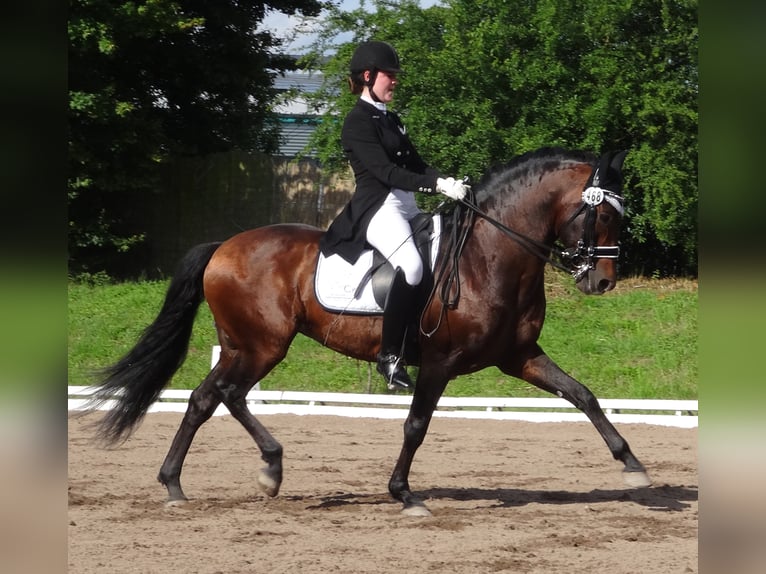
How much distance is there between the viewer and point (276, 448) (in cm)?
584

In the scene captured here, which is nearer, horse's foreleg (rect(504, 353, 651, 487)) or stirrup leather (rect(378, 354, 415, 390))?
horse's foreleg (rect(504, 353, 651, 487))

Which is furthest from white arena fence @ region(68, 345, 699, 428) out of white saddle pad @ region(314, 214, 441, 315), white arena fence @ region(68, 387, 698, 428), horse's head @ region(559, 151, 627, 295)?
horse's head @ region(559, 151, 627, 295)

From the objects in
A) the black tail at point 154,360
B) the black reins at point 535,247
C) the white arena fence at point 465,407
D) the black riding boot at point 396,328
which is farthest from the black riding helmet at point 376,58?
the white arena fence at point 465,407

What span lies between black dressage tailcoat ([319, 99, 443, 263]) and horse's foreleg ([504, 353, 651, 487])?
44.8 inches

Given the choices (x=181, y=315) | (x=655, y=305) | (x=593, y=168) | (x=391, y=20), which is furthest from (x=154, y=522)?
(x=391, y=20)

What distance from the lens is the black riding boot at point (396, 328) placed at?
539cm

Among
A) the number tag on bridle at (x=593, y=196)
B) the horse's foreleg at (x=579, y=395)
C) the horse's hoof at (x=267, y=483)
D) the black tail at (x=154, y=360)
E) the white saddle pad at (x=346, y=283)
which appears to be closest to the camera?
the number tag on bridle at (x=593, y=196)

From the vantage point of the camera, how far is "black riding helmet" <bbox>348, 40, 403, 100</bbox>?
5.50 m

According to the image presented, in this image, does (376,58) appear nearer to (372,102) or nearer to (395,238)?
(372,102)

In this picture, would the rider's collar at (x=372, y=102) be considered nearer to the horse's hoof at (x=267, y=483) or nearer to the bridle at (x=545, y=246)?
the bridle at (x=545, y=246)

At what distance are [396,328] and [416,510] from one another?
1003 mm

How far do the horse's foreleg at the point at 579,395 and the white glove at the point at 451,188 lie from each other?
39.5 inches

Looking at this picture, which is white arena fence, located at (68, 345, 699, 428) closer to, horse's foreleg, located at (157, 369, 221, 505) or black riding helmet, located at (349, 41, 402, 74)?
horse's foreleg, located at (157, 369, 221, 505)

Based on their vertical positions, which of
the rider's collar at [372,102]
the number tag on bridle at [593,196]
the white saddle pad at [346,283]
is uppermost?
the rider's collar at [372,102]
